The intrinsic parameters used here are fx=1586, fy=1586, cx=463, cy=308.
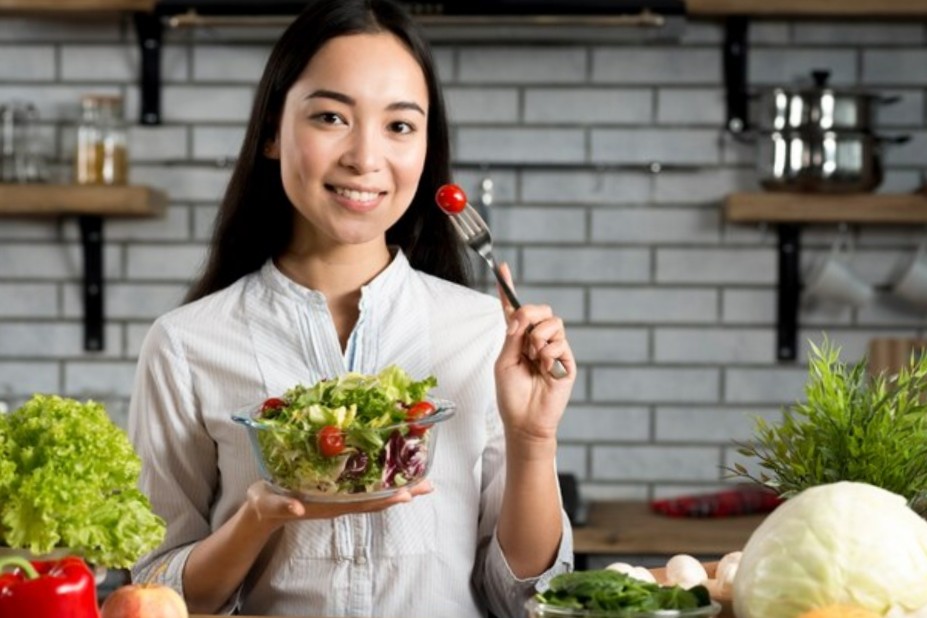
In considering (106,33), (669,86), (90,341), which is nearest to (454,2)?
(669,86)

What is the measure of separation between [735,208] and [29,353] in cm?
174

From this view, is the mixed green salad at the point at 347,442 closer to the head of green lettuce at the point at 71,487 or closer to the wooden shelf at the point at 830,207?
the head of green lettuce at the point at 71,487

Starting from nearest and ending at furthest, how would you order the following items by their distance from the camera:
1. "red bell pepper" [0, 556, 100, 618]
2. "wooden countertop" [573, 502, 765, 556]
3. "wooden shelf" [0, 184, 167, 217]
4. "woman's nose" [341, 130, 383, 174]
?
"red bell pepper" [0, 556, 100, 618]
"woman's nose" [341, 130, 383, 174]
"wooden countertop" [573, 502, 765, 556]
"wooden shelf" [0, 184, 167, 217]

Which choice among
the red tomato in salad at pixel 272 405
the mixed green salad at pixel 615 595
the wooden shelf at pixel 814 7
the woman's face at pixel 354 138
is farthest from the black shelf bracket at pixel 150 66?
the mixed green salad at pixel 615 595

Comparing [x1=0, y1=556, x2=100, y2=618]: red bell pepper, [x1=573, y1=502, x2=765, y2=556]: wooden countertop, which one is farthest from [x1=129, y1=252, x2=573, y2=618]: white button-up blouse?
[x1=573, y1=502, x2=765, y2=556]: wooden countertop

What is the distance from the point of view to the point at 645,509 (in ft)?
12.1

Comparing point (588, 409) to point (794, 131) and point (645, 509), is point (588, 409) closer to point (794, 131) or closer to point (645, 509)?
point (645, 509)

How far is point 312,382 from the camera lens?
2082 mm

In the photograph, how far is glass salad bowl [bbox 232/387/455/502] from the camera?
167 cm

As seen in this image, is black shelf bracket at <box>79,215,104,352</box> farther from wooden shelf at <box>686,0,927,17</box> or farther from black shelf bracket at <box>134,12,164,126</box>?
wooden shelf at <box>686,0,927,17</box>

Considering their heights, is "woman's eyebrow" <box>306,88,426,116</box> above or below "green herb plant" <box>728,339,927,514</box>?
above

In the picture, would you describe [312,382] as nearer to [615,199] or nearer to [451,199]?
[451,199]

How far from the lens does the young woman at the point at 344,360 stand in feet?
6.53

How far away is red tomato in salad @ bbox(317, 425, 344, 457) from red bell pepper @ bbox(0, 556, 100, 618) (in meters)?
0.33
